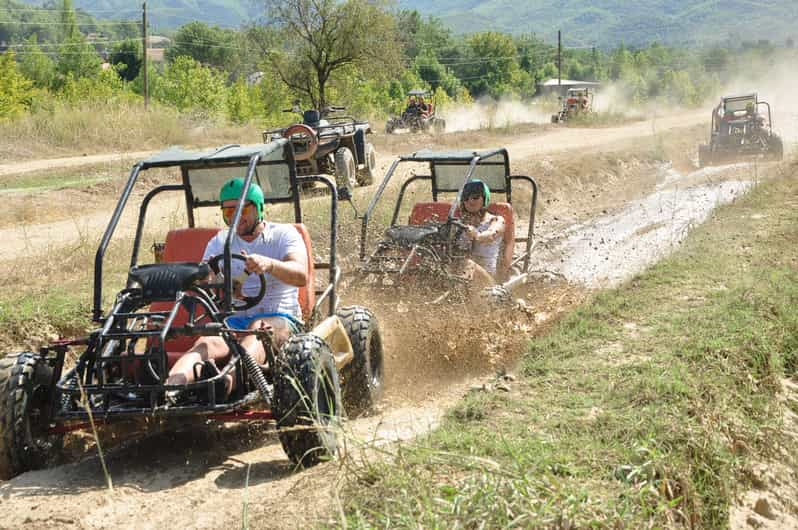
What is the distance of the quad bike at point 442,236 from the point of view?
7.50 metres

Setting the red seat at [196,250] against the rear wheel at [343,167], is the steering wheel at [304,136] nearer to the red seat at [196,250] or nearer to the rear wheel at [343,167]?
the rear wheel at [343,167]

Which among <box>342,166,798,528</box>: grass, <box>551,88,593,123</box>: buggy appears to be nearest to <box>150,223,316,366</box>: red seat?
<box>342,166,798,528</box>: grass

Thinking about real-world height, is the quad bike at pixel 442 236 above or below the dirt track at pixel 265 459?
above

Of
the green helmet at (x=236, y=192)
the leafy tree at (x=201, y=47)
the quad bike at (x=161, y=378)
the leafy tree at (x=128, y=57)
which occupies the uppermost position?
the leafy tree at (x=201, y=47)

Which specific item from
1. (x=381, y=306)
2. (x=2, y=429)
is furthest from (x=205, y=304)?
(x=381, y=306)

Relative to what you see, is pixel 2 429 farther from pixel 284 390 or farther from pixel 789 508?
pixel 789 508

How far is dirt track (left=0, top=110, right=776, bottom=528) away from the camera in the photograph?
12.3 ft

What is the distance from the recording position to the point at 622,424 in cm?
437

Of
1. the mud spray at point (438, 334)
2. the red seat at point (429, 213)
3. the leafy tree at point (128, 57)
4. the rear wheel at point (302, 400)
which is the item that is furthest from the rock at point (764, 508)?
the leafy tree at point (128, 57)

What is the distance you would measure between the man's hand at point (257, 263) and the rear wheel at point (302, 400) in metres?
0.43

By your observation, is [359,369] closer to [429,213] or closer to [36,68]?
[429,213]

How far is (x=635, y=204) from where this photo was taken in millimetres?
16219

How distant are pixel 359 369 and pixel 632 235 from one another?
8.46 m

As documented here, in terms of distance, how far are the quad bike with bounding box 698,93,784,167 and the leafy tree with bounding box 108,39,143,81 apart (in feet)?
199
